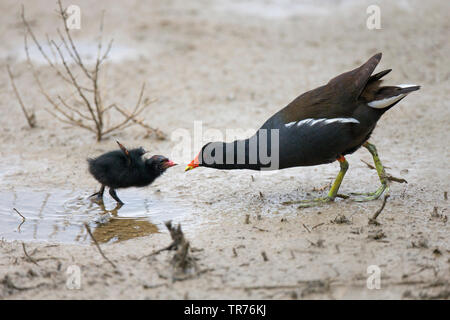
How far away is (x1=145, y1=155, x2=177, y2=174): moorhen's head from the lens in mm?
5688

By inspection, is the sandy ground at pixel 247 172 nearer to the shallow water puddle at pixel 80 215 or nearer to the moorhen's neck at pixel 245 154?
the shallow water puddle at pixel 80 215

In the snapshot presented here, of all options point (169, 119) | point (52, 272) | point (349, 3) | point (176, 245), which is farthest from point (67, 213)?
point (349, 3)

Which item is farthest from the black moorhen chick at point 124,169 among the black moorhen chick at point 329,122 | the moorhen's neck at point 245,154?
the black moorhen chick at point 329,122

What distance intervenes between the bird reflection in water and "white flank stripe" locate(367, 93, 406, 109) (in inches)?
84.5

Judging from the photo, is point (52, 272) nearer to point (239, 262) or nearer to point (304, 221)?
point (239, 262)

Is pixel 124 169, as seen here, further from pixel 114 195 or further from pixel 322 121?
pixel 322 121

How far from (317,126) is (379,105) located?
573 millimetres

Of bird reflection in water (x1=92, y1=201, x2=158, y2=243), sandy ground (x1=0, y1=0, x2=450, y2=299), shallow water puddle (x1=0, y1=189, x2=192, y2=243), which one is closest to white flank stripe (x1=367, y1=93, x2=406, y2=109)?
sandy ground (x1=0, y1=0, x2=450, y2=299)

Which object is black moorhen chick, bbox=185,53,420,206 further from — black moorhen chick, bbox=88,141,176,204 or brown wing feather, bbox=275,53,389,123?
black moorhen chick, bbox=88,141,176,204

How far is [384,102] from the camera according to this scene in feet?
16.5

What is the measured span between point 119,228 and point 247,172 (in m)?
1.72

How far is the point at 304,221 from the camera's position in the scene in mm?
4918

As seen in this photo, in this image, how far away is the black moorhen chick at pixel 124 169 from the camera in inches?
214

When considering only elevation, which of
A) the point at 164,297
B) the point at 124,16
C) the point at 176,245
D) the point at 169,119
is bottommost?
the point at 164,297
